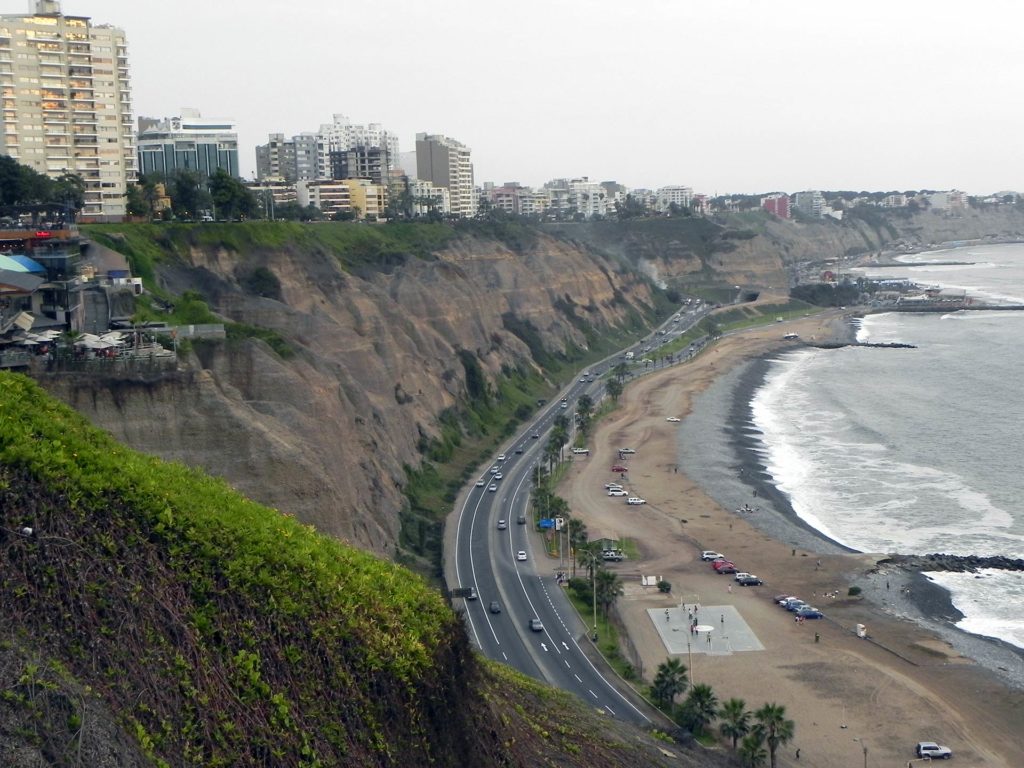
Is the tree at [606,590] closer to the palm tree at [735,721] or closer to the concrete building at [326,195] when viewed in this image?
the palm tree at [735,721]

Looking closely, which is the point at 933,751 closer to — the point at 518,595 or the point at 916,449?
the point at 518,595

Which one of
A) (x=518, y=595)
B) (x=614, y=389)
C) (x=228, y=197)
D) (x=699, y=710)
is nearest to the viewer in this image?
(x=699, y=710)

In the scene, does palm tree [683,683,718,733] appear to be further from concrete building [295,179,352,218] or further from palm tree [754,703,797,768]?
concrete building [295,179,352,218]

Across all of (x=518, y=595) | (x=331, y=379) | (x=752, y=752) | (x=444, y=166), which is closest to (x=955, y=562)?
(x=518, y=595)

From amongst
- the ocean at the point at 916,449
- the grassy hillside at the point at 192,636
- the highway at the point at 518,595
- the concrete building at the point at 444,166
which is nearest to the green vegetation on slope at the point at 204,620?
the grassy hillside at the point at 192,636

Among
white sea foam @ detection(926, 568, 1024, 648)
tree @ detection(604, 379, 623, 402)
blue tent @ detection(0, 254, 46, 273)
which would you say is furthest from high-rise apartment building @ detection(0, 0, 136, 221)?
white sea foam @ detection(926, 568, 1024, 648)

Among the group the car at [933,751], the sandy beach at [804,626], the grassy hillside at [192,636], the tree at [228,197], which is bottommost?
the car at [933,751]
